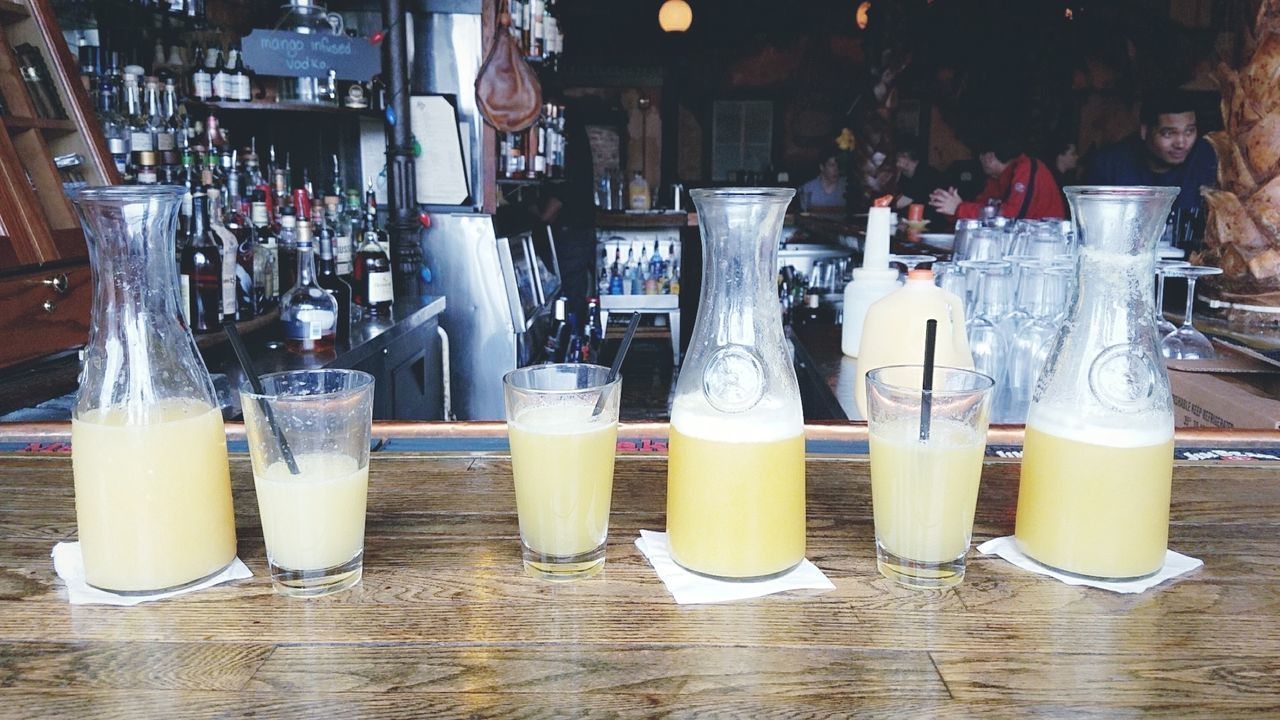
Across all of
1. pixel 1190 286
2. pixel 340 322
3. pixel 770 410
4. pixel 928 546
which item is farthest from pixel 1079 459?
pixel 340 322

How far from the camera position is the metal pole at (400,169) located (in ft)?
13.1

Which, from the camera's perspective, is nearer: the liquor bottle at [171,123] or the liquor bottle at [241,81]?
the liquor bottle at [171,123]

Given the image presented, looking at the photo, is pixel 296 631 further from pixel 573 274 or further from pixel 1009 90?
pixel 1009 90

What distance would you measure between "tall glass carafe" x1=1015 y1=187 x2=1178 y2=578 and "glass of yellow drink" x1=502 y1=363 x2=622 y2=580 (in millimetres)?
391

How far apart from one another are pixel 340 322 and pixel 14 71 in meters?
1.05

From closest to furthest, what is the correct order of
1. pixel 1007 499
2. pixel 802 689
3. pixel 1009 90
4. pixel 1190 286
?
pixel 802 689
pixel 1007 499
pixel 1190 286
pixel 1009 90

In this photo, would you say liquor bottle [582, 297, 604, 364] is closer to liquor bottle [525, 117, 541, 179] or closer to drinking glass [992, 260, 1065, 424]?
liquor bottle [525, 117, 541, 179]

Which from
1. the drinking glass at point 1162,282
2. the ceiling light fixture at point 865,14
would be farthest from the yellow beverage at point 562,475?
the ceiling light fixture at point 865,14

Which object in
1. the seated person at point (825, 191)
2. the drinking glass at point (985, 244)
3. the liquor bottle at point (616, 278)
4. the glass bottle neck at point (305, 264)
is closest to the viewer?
the drinking glass at point (985, 244)

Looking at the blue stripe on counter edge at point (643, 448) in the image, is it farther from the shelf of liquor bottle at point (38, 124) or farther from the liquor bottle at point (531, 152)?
the liquor bottle at point (531, 152)

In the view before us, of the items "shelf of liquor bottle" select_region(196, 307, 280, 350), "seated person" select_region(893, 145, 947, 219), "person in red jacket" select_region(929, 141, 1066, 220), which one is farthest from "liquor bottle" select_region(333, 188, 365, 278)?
"seated person" select_region(893, 145, 947, 219)

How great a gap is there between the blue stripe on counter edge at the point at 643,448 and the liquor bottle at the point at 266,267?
1.76 m

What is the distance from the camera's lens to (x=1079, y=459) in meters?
0.83

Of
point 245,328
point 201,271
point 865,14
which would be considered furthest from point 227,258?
point 865,14
